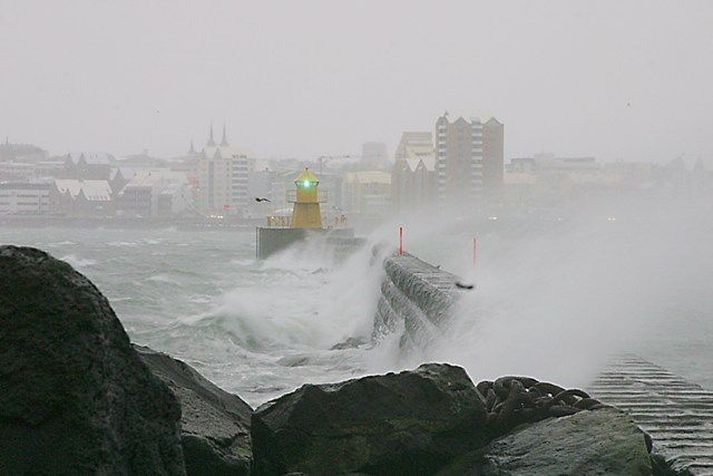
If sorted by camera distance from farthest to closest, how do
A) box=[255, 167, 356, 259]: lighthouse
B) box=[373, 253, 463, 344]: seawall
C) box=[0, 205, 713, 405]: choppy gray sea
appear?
box=[255, 167, 356, 259]: lighthouse → box=[373, 253, 463, 344]: seawall → box=[0, 205, 713, 405]: choppy gray sea

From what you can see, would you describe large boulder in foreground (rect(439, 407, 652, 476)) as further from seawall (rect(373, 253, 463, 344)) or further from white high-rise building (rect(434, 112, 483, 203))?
white high-rise building (rect(434, 112, 483, 203))

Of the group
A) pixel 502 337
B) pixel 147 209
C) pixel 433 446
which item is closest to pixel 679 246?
pixel 147 209

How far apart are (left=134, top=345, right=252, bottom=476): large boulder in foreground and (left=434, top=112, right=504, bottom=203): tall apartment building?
42.3 metres

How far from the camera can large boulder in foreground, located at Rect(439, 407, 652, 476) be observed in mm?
3402

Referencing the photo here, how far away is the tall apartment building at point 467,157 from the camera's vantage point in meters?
46.7

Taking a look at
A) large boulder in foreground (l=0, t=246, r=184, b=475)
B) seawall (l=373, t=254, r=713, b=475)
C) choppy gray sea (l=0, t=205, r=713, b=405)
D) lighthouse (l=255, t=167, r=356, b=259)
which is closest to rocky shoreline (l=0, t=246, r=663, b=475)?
large boulder in foreground (l=0, t=246, r=184, b=475)

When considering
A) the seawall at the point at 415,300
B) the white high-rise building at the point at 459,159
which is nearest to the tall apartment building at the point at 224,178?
the white high-rise building at the point at 459,159

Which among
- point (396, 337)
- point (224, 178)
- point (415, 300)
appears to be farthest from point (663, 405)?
point (224, 178)

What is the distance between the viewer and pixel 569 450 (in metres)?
3.51

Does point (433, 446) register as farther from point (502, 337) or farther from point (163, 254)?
point (163, 254)

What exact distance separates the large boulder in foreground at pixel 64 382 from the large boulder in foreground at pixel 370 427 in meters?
0.89

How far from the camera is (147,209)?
7250 cm

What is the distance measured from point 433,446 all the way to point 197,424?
849mm

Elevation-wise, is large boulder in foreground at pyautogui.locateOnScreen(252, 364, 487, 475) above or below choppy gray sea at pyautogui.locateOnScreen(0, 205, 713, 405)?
above
